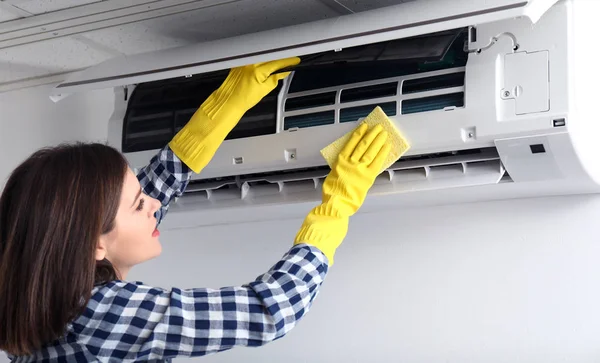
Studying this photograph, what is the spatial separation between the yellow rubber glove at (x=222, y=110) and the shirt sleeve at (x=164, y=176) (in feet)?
0.08

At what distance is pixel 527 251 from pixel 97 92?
128cm

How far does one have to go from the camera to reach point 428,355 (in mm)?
1824

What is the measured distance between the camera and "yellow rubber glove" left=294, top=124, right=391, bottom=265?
146 cm

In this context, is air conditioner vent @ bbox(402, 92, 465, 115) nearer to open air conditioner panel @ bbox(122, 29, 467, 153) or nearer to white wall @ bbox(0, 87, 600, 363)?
open air conditioner panel @ bbox(122, 29, 467, 153)

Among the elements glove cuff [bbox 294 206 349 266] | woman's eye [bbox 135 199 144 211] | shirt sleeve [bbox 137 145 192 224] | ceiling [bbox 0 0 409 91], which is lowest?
glove cuff [bbox 294 206 349 266]

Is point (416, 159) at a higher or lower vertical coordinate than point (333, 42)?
lower

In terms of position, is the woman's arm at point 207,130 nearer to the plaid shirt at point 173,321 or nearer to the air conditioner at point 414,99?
the air conditioner at point 414,99

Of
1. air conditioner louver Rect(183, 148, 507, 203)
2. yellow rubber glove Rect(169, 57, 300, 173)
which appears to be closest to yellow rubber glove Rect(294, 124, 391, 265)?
air conditioner louver Rect(183, 148, 507, 203)

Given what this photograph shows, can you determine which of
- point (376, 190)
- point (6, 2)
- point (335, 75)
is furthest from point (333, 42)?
point (6, 2)

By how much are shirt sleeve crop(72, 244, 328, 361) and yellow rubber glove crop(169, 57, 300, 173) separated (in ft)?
1.51

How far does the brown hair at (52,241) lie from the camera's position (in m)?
1.22

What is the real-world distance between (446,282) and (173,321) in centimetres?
82

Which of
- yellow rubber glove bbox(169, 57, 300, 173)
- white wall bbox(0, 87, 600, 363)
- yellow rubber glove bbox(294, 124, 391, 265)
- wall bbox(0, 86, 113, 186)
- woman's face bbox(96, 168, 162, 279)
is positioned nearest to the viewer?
woman's face bbox(96, 168, 162, 279)

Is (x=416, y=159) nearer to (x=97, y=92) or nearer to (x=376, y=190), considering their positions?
(x=376, y=190)
